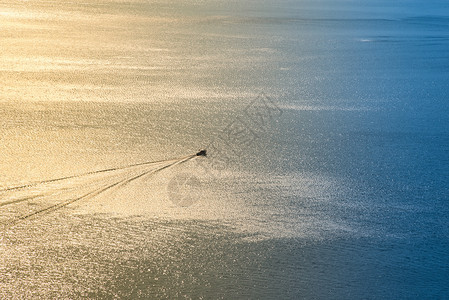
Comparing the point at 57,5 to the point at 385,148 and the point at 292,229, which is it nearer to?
the point at 385,148

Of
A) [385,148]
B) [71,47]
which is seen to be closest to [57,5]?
[71,47]

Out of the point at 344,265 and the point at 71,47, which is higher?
the point at 71,47

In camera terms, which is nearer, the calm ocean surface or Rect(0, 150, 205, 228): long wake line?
the calm ocean surface

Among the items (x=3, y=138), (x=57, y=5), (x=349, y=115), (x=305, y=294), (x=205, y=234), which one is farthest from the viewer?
(x=57, y=5)

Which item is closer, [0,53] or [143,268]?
[143,268]

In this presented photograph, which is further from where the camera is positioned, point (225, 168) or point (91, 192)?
point (225, 168)

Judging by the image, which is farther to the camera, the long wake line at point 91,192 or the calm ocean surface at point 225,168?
the long wake line at point 91,192

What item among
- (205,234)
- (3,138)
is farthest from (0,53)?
(205,234)

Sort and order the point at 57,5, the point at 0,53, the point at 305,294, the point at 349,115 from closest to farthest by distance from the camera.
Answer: the point at 305,294, the point at 349,115, the point at 0,53, the point at 57,5
